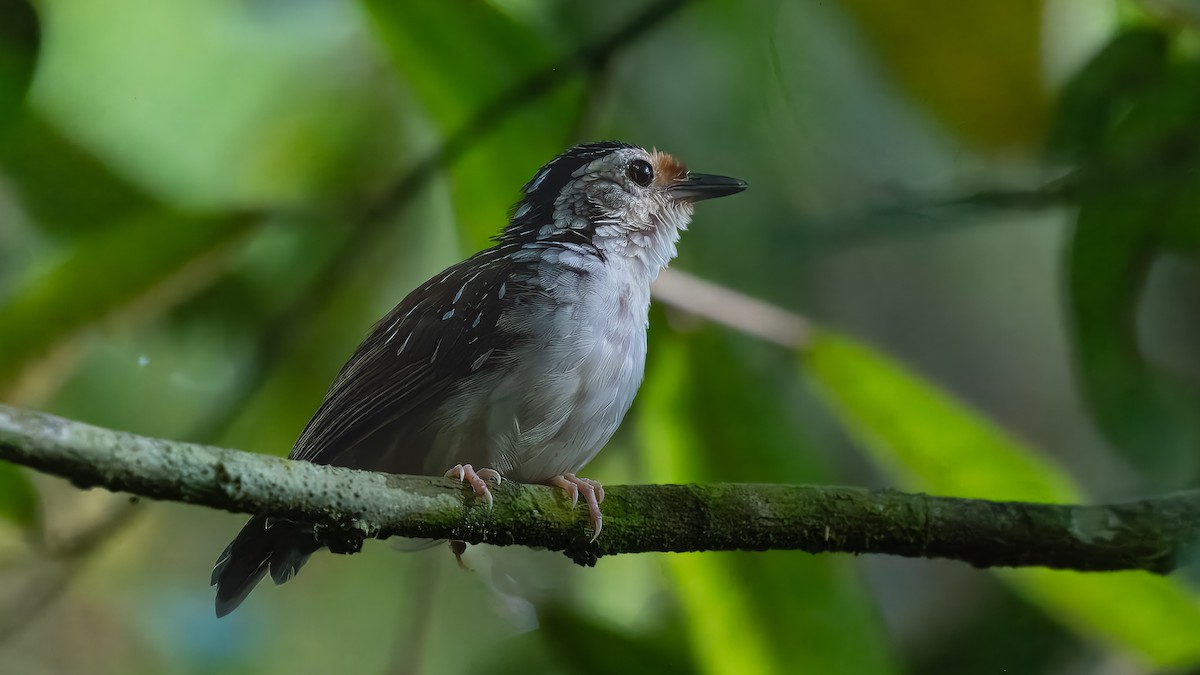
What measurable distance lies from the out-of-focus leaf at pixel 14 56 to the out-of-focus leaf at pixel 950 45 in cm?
121

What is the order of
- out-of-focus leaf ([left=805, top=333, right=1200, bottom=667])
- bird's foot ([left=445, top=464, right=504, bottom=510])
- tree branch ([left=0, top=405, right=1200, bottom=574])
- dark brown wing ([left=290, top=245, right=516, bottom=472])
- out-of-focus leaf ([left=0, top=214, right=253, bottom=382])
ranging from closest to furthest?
tree branch ([left=0, top=405, right=1200, bottom=574]) < bird's foot ([left=445, top=464, right=504, bottom=510]) < dark brown wing ([left=290, top=245, right=516, bottom=472]) < out-of-focus leaf ([left=0, top=214, right=253, bottom=382]) < out-of-focus leaf ([left=805, top=333, right=1200, bottom=667])

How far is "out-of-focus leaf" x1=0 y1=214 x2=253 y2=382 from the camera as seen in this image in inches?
50.7

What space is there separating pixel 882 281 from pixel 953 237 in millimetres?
141

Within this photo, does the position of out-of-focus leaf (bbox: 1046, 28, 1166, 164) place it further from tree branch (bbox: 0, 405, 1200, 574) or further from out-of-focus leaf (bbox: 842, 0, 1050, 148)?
tree branch (bbox: 0, 405, 1200, 574)

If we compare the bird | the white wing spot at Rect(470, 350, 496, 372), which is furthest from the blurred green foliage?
the white wing spot at Rect(470, 350, 496, 372)

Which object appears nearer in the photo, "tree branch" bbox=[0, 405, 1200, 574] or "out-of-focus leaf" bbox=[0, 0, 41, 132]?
"tree branch" bbox=[0, 405, 1200, 574]

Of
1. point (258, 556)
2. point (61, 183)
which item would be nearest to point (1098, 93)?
point (258, 556)

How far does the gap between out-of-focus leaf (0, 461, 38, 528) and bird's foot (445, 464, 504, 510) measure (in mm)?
535

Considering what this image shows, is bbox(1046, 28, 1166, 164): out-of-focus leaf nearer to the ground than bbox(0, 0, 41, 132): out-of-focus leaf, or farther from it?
nearer to the ground

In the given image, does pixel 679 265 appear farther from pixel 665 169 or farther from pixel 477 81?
pixel 477 81

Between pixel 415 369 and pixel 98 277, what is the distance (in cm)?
50

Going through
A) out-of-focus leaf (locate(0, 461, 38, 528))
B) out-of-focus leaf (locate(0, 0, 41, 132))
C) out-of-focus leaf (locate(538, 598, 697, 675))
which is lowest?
out-of-focus leaf (locate(538, 598, 697, 675))

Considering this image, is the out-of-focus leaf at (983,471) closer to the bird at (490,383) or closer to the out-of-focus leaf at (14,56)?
the bird at (490,383)

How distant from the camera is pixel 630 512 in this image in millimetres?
1134
